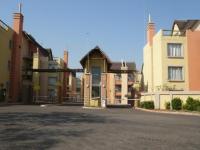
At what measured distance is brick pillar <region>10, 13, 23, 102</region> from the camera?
50000 mm

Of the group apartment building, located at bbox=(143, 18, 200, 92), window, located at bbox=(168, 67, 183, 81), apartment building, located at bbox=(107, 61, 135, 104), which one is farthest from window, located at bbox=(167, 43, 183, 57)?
apartment building, located at bbox=(107, 61, 135, 104)

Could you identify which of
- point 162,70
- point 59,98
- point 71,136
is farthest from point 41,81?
point 71,136

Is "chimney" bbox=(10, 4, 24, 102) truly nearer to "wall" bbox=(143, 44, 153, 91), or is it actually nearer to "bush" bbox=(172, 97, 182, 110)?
"wall" bbox=(143, 44, 153, 91)

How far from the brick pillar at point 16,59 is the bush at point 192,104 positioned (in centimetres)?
2731

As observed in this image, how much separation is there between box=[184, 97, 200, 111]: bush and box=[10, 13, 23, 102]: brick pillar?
27.3 metres

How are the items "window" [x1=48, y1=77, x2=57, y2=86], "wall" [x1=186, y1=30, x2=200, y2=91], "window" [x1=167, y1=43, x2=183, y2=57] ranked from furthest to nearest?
"window" [x1=48, y1=77, x2=57, y2=86], "window" [x1=167, y1=43, x2=183, y2=57], "wall" [x1=186, y1=30, x2=200, y2=91]

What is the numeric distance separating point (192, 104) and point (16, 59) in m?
29.5

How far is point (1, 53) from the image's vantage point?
1795 inches

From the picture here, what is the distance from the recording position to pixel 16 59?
51.1m

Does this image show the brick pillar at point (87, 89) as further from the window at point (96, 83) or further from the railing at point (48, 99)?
the railing at point (48, 99)

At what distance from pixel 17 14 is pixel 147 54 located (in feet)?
67.6

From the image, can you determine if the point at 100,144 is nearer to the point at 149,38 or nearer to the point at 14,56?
the point at 149,38

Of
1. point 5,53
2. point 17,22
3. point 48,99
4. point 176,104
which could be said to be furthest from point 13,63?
point 176,104

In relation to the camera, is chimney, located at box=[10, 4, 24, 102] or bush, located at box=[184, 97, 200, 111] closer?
bush, located at box=[184, 97, 200, 111]
